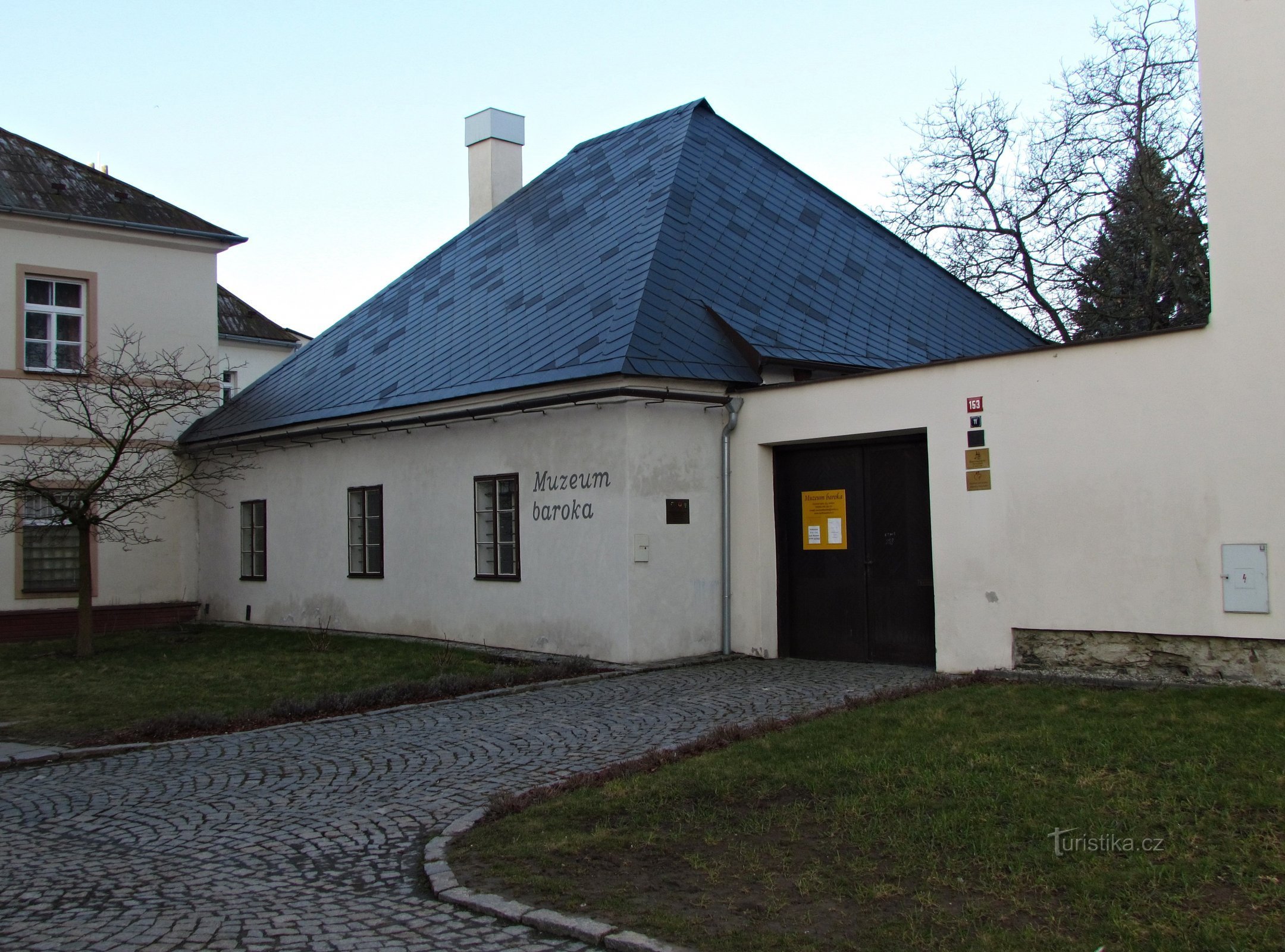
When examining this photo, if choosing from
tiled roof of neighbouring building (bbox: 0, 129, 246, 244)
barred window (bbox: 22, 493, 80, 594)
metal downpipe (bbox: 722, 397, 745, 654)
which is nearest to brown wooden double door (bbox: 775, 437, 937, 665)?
metal downpipe (bbox: 722, 397, 745, 654)

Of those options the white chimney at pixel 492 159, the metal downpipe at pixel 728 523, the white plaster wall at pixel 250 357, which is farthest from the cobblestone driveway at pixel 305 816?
the white plaster wall at pixel 250 357

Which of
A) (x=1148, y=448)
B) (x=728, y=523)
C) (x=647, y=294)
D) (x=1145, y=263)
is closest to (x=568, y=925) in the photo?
(x=1148, y=448)

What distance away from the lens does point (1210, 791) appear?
19.3 ft

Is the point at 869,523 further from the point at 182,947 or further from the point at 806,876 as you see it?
the point at 182,947

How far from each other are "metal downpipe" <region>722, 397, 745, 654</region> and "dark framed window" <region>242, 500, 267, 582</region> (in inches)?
386

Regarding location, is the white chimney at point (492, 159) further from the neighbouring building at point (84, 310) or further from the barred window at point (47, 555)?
the barred window at point (47, 555)

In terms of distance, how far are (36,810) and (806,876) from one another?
188 inches

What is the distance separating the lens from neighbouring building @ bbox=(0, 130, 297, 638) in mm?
20141

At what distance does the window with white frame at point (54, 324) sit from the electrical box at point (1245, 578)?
18165 mm

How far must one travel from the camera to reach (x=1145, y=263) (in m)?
27.0

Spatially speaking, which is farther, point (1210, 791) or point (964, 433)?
point (964, 433)

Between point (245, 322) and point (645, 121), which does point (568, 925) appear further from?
point (245, 322)

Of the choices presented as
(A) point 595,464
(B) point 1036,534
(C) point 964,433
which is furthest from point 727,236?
(B) point 1036,534

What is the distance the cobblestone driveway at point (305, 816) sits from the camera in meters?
4.93
